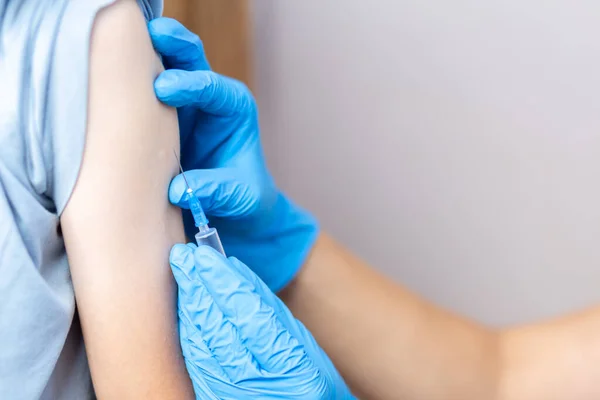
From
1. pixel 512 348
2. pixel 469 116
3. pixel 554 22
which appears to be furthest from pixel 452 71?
pixel 512 348

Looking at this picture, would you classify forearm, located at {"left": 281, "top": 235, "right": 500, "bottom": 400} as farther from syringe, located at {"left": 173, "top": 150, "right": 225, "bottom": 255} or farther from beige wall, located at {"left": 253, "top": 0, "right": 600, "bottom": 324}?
beige wall, located at {"left": 253, "top": 0, "right": 600, "bottom": 324}

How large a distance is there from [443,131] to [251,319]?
841mm

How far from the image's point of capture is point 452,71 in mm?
1321

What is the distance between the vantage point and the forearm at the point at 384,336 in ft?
3.24

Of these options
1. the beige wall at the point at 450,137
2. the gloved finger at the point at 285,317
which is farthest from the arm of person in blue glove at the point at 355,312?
the beige wall at the point at 450,137

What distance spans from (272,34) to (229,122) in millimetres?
667

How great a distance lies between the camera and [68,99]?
617mm

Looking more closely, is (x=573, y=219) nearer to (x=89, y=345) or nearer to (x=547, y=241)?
(x=547, y=241)

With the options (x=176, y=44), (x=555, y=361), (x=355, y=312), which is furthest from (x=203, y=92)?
(x=555, y=361)

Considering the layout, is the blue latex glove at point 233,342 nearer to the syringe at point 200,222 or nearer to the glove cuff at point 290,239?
the syringe at point 200,222

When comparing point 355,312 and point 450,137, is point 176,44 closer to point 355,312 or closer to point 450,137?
point 355,312

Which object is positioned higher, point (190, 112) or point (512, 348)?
point (190, 112)

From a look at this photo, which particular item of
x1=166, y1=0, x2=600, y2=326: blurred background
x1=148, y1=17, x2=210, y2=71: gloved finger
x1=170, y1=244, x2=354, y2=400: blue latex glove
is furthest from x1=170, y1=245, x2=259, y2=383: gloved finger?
x1=166, y1=0, x2=600, y2=326: blurred background

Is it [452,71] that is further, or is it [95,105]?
[452,71]
